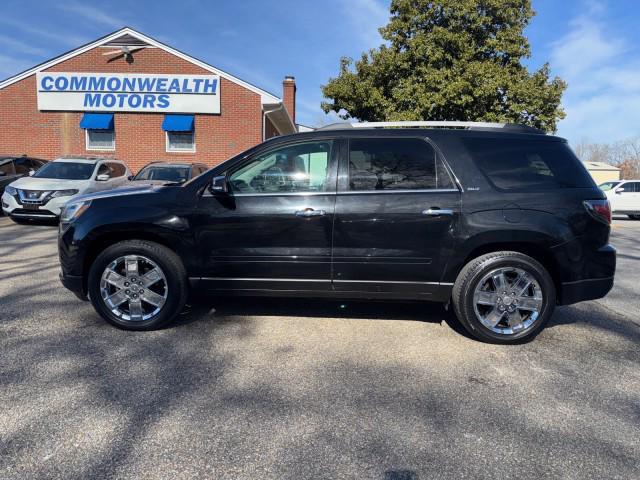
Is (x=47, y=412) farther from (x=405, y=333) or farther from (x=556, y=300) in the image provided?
(x=556, y=300)

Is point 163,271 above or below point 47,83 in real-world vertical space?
below

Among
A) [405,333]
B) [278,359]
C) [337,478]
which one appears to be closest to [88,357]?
[278,359]

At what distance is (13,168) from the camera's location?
12.7m

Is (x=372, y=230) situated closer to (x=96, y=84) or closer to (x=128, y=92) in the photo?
(x=128, y=92)

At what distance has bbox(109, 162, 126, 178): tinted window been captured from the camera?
470 inches

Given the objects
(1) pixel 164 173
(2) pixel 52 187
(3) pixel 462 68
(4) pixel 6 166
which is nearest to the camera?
(2) pixel 52 187

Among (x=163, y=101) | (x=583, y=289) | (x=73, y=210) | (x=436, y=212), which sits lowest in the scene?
(x=583, y=289)

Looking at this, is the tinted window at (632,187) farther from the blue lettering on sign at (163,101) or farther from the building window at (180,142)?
the blue lettering on sign at (163,101)

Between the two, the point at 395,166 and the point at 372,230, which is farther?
the point at 395,166

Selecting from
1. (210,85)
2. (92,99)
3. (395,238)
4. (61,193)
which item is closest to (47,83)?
(92,99)

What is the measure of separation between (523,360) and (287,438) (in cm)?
208

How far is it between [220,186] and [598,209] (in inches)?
123

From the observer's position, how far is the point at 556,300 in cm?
383

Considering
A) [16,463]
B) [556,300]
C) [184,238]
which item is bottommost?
[16,463]
